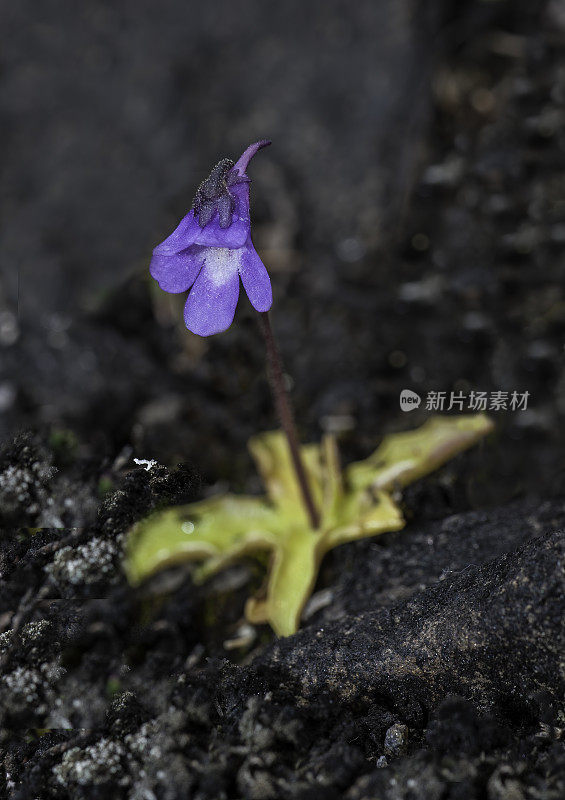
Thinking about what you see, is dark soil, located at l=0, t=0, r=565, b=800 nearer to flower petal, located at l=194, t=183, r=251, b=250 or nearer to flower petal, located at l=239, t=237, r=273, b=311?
flower petal, located at l=239, t=237, r=273, b=311

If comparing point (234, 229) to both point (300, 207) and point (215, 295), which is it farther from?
point (300, 207)

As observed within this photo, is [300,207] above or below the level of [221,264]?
above

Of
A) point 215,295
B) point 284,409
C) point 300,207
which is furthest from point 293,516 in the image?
point 300,207

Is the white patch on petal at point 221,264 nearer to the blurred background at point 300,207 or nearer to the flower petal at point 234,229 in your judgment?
the flower petal at point 234,229

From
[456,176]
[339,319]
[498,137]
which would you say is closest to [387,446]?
[339,319]

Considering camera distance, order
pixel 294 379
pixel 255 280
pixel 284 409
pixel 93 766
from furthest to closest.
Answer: pixel 294 379 → pixel 284 409 → pixel 255 280 → pixel 93 766

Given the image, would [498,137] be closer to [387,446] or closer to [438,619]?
[387,446]
